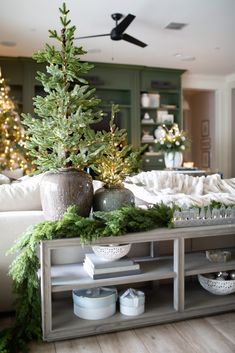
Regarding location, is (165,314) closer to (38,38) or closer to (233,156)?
(38,38)

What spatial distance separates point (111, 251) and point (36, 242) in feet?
1.48

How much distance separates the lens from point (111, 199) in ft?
6.61

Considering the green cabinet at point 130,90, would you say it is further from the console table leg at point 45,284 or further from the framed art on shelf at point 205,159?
the console table leg at point 45,284

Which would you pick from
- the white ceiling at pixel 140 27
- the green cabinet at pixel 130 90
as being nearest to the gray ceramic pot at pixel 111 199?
the white ceiling at pixel 140 27

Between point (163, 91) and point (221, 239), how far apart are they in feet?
16.6

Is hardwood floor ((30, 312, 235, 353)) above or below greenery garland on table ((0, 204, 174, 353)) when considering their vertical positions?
below

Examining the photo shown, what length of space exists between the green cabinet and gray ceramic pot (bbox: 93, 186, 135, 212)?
15.9 feet

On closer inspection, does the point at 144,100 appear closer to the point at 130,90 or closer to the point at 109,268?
the point at 130,90

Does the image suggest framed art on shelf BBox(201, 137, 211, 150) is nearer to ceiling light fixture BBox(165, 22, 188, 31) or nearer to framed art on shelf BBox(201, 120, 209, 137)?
framed art on shelf BBox(201, 120, 209, 137)

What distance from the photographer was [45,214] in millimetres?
2000

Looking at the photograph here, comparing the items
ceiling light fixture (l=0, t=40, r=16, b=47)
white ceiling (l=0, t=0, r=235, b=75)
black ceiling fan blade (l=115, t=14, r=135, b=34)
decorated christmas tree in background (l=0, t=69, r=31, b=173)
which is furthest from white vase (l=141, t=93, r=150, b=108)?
black ceiling fan blade (l=115, t=14, r=135, b=34)

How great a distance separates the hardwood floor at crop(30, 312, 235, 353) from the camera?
1801mm

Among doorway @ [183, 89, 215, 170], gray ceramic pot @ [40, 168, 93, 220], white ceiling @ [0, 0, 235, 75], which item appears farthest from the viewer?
doorway @ [183, 89, 215, 170]

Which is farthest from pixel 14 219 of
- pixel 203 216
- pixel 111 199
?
pixel 203 216
